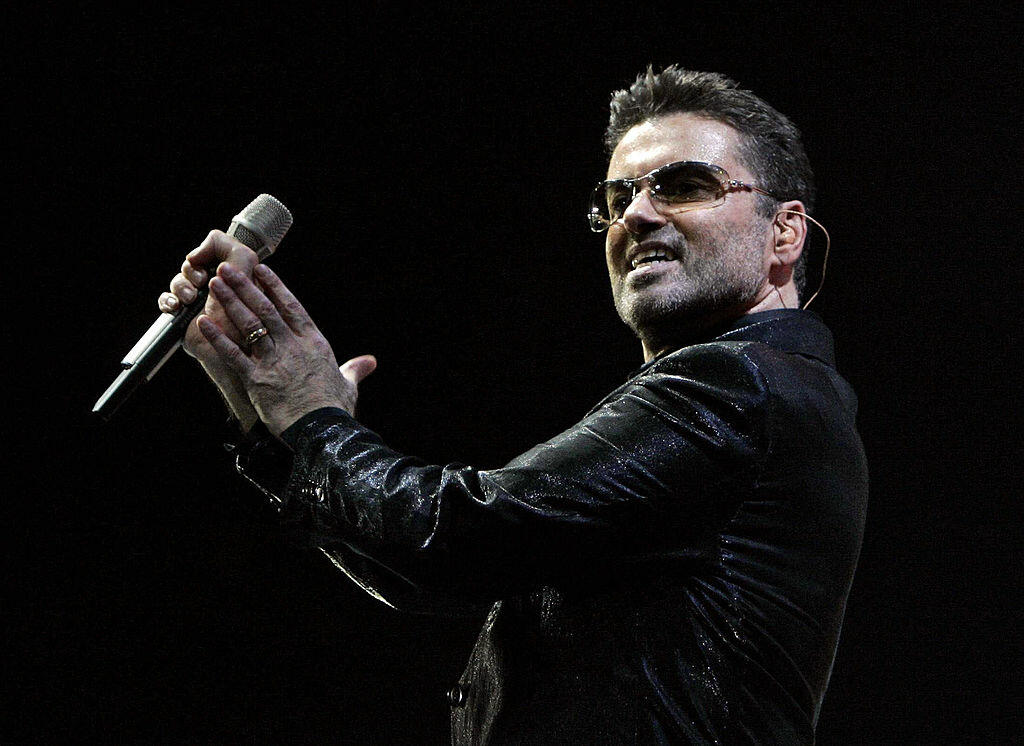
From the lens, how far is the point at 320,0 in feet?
11.0

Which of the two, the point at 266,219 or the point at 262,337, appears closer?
the point at 262,337

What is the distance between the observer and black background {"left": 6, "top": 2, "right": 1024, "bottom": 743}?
3.10 metres

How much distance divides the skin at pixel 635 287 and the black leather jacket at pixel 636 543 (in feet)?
0.29

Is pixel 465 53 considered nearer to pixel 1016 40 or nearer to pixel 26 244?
pixel 26 244

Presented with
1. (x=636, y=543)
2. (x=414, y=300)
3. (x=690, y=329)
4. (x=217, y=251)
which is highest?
(x=217, y=251)

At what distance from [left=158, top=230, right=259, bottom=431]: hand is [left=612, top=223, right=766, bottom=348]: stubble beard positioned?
2.03 feet

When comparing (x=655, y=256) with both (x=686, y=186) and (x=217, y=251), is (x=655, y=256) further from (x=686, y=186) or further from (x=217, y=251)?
(x=217, y=251)

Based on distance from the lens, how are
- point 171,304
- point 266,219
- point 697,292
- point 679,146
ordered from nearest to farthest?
Answer: point 171,304
point 266,219
point 697,292
point 679,146

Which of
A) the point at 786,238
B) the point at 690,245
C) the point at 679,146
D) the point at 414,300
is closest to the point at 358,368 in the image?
the point at 690,245

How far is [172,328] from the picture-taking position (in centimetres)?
149

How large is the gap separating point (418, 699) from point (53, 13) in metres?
2.26

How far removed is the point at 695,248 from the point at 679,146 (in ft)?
0.70

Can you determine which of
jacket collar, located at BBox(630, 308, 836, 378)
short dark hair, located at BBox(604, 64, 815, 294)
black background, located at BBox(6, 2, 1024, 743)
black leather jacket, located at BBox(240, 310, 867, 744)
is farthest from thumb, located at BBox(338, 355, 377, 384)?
black background, located at BBox(6, 2, 1024, 743)

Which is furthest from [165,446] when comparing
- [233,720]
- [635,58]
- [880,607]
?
[880,607]
